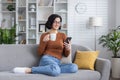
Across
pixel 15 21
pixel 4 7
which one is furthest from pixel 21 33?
pixel 4 7

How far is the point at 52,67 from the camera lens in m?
2.88

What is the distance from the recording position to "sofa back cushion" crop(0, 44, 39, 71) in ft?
10.4

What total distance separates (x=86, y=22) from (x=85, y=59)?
235 centimetres

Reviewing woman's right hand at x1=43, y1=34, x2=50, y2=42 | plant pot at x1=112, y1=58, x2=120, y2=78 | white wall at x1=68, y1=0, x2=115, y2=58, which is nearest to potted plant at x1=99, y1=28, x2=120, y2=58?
plant pot at x1=112, y1=58, x2=120, y2=78

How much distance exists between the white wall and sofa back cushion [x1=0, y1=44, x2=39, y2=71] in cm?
237

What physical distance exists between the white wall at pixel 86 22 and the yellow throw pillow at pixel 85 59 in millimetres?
2184

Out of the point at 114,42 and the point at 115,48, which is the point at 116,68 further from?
the point at 114,42

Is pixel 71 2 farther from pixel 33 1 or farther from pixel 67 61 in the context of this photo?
pixel 67 61

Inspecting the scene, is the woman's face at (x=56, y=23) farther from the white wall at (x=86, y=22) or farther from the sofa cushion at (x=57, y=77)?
the white wall at (x=86, y=22)

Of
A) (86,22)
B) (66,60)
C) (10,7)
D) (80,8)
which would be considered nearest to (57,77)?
(66,60)

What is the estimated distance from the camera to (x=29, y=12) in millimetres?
5504

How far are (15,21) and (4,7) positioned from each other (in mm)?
480

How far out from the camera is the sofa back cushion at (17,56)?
318 centimetres

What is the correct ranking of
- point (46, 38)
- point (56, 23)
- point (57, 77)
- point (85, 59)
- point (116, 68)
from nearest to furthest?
point (57, 77) < point (46, 38) < point (56, 23) < point (85, 59) < point (116, 68)
